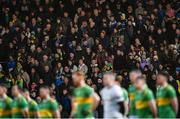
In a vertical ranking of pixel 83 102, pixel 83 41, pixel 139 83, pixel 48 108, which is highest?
pixel 83 41

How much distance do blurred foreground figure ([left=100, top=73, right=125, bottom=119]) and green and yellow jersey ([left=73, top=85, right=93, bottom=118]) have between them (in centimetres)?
42

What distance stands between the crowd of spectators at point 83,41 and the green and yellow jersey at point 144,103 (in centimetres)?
651

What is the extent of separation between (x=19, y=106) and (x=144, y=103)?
334 centimetres

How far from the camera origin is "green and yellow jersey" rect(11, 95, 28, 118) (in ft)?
51.0

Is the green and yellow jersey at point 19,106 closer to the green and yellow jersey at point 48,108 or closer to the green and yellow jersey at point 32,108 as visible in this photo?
the green and yellow jersey at point 32,108

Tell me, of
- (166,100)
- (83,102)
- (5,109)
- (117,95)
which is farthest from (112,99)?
(5,109)

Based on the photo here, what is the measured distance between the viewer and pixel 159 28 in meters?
24.7

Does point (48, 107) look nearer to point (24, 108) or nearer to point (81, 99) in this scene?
point (24, 108)

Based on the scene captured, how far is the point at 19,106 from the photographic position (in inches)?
614

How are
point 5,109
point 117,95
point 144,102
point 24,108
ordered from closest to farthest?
point 144,102, point 117,95, point 24,108, point 5,109

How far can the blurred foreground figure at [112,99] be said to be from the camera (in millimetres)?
14320

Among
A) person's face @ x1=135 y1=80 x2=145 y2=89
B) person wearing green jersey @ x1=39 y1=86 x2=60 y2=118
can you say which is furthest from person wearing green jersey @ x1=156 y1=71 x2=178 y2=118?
person wearing green jersey @ x1=39 y1=86 x2=60 y2=118

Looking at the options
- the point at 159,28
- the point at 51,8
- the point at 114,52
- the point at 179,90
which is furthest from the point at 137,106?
the point at 51,8

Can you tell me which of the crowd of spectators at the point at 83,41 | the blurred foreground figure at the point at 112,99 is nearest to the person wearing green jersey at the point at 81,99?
the blurred foreground figure at the point at 112,99
